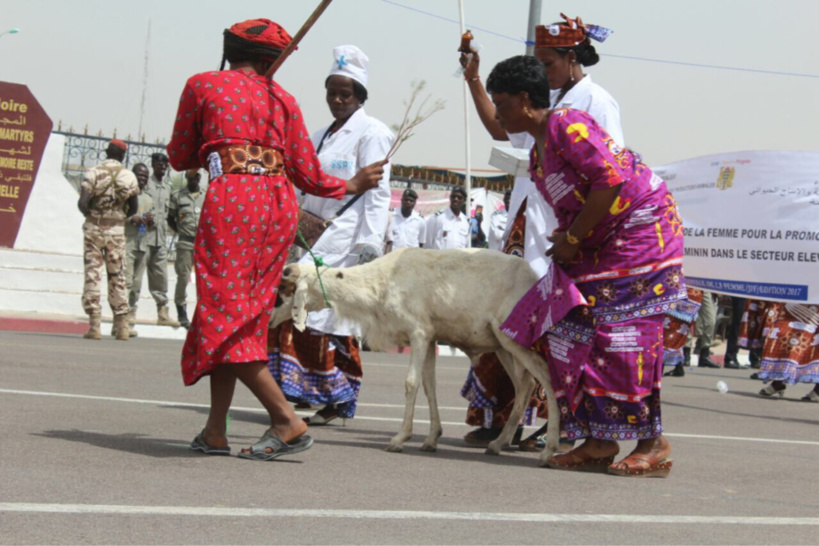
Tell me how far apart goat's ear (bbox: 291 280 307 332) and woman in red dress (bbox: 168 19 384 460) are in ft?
2.88

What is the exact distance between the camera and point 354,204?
26.0ft

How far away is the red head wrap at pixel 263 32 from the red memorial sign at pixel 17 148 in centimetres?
1508

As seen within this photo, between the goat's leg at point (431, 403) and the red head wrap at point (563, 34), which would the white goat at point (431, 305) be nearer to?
the goat's leg at point (431, 403)

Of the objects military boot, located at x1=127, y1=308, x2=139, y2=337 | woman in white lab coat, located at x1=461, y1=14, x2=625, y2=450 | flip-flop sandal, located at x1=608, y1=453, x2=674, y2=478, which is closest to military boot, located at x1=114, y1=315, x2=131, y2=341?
military boot, located at x1=127, y1=308, x2=139, y2=337

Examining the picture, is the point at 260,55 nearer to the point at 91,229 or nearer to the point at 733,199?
the point at 733,199

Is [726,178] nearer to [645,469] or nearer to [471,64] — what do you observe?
[471,64]

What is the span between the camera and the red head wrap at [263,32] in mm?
6016

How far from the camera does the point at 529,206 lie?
7.13 m

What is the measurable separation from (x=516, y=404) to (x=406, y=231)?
13595mm

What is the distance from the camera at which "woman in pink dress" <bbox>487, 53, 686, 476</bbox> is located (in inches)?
240

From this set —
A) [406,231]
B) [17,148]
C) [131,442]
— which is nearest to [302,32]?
[131,442]

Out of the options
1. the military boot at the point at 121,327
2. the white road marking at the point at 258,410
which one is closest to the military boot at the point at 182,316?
the military boot at the point at 121,327

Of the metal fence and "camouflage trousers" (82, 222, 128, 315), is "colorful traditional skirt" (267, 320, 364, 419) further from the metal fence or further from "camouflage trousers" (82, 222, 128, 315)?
the metal fence

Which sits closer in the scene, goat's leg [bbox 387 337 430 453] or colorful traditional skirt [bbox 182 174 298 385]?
colorful traditional skirt [bbox 182 174 298 385]
